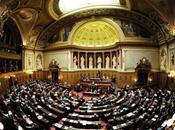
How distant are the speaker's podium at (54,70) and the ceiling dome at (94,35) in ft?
15.6

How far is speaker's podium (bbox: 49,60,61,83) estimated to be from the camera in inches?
1172

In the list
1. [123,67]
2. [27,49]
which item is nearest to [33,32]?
[27,49]

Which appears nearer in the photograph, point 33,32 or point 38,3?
point 38,3

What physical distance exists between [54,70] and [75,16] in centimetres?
935

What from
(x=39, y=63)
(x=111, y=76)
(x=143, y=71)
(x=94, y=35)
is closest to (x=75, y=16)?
(x=94, y=35)

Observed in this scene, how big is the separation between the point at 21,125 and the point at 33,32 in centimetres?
2043

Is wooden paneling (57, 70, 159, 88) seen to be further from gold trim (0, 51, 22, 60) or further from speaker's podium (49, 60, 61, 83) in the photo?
gold trim (0, 51, 22, 60)

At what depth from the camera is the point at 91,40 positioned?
30562 mm

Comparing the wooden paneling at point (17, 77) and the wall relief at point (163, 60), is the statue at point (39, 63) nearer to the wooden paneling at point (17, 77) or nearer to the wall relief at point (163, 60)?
the wooden paneling at point (17, 77)

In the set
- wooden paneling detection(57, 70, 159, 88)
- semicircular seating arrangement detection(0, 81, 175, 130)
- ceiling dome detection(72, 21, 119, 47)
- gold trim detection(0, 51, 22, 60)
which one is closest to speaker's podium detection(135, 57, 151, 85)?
wooden paneling detection(57, 70, 159, 88)

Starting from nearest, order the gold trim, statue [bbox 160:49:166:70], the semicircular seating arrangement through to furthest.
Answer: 1. the semicircular seating arrangement
2. the gold trim
3. statue [bbox 160:49:166:70]

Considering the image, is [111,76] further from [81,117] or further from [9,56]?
[81,117]

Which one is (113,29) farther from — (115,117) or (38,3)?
(115,117)

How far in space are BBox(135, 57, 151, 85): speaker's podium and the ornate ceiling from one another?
11.8ft
